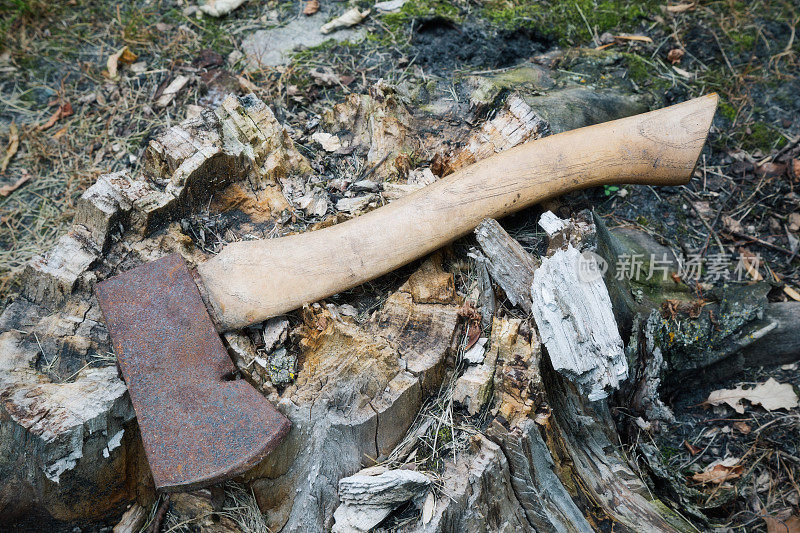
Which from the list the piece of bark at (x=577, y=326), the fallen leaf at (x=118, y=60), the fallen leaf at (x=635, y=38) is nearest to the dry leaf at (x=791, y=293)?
the piece of bark at (x=577, y=326)

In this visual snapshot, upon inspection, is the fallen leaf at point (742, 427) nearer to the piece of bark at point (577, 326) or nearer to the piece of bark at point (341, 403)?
the piece of bark at point (577, 326)

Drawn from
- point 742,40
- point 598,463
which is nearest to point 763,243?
point 742,40

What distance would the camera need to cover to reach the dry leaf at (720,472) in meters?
2.73

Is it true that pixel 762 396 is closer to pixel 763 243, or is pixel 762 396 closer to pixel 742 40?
pixel 763 243

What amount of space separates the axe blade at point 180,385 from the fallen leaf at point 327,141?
3.81 ft

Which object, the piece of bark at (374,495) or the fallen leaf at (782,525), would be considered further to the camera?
the fallen leaf at (782,525)

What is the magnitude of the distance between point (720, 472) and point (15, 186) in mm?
4680

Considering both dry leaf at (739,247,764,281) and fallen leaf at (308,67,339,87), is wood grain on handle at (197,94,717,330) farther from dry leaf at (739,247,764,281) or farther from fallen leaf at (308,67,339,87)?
fallen leaf at (308,67,339,87)

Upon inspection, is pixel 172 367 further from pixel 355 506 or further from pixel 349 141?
pixel 349 141

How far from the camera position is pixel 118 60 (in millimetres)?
4094

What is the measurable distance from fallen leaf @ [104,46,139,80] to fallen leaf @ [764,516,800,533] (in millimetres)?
4937

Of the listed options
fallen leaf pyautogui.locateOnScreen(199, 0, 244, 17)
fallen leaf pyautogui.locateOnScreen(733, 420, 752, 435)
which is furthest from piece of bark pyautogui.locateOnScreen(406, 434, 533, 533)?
fallen leaf pyautogui.locateOnScreen(199, 0, 244, 17)

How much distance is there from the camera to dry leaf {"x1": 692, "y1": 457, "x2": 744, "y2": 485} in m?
2.73

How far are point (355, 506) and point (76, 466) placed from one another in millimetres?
1040
